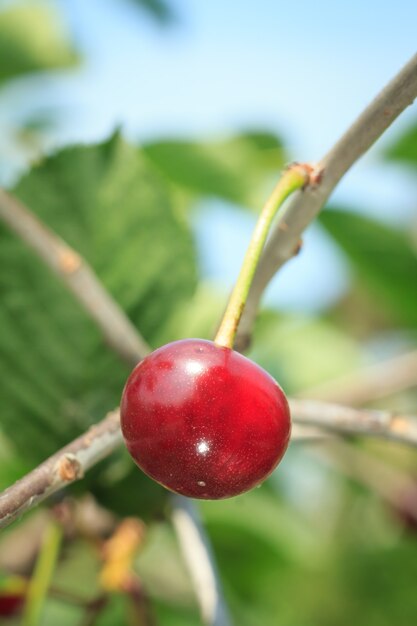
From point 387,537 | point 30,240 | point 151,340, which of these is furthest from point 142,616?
point 387,537

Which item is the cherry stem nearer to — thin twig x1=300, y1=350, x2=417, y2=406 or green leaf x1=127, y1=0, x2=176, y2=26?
Answer: thin twig x1=300, y1=350, x2=417, y2=406

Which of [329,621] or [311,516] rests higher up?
[329,621]

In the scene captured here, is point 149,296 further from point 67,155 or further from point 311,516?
point 311,516

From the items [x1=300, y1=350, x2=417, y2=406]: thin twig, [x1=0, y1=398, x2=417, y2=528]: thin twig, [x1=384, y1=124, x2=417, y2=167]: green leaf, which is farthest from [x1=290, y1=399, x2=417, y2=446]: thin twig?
[x1=384, y1=124, x2=417, y2=167]: green leaf

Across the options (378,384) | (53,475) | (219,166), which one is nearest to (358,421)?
(53,475)

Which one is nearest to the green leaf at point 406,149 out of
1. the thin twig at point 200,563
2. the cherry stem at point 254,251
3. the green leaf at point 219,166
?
the green leaf at point 219,166

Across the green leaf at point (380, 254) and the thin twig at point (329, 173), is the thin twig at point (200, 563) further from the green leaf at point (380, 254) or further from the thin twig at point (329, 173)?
the green leaf at point (380, 254)
